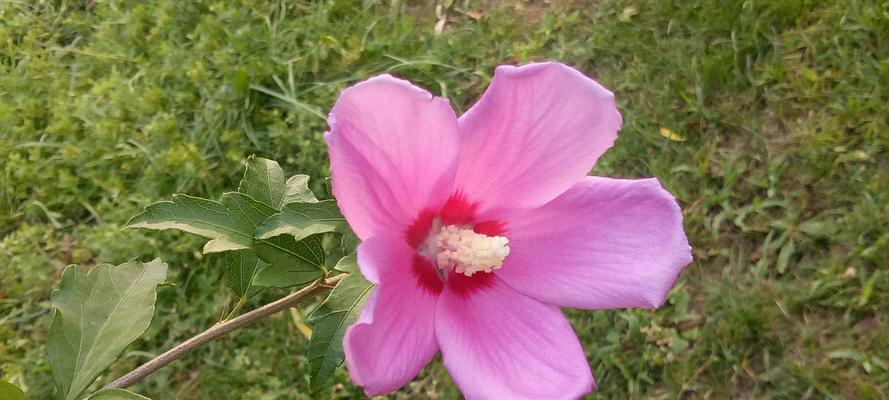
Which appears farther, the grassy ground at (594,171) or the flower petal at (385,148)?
the grassy ground at (594,171)

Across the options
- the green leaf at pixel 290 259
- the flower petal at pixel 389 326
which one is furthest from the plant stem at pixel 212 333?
the flower petal at pixel 389 326

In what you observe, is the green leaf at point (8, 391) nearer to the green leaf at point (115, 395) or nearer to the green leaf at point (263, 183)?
the green leaf at point (115, 395)

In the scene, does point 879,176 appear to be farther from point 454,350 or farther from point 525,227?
point 454,350

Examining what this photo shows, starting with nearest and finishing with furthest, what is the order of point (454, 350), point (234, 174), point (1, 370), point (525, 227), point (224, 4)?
point (454, 350) < point (525, 227) < point (1, 370) < point (234, 174) < point (224, 4)

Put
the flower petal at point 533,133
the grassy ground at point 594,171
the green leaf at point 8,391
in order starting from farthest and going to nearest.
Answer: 1. the grassy ground at point 594,171
2. the green leaf at point 8,391
3. the flower petal at point 533,133

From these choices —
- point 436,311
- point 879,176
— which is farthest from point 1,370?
point 879,176

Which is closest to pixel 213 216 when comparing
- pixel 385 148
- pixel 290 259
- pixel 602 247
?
pixel 290 259

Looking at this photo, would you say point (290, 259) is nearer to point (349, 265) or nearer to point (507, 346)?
point (349, 265)
